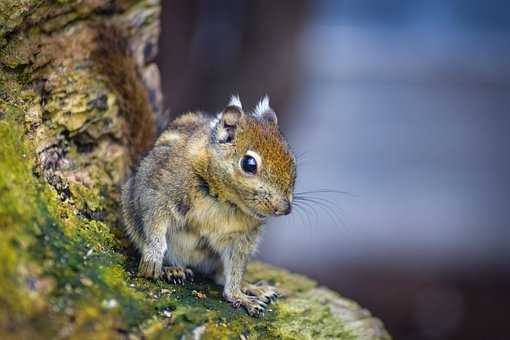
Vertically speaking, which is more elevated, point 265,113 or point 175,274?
point 265,113

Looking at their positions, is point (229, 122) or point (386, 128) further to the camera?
point (386, 128)

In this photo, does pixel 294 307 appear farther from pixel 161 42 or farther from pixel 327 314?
pixel 161 42

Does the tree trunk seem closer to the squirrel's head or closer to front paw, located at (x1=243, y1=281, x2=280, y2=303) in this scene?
front paw, located at (x1=243, y1=281, x2=280, y2=303)

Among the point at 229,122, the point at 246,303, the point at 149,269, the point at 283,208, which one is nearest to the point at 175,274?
the point at 149,269

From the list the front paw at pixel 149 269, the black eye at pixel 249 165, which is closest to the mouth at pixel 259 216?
the black eye at pixel 249 165

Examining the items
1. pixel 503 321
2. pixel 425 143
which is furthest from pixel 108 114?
pixel 425 143

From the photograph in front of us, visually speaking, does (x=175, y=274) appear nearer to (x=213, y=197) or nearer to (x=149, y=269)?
(x=149, y=269)

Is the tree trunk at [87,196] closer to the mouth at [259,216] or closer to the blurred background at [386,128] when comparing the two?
the mouth at [259,216]

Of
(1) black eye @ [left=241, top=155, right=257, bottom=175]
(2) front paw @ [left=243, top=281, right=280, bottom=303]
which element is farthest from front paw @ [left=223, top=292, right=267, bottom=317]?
(1) black eye @ [left=241, top=155, right=257, bottom=175]
